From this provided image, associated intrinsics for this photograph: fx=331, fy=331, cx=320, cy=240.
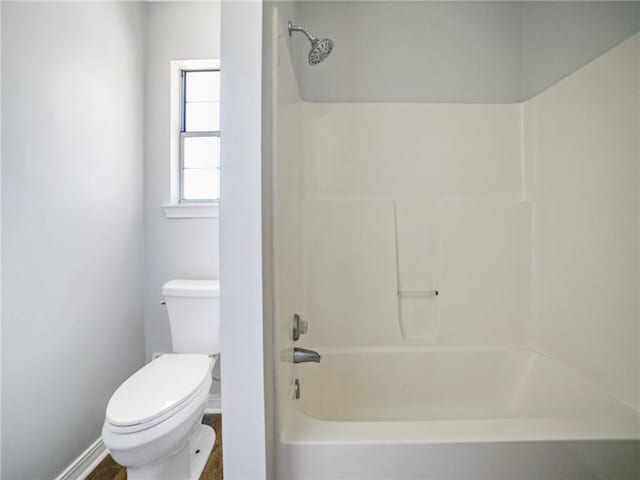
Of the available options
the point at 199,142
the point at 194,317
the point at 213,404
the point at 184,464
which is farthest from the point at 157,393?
the point at 199,142

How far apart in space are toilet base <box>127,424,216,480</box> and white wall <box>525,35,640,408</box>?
5.57ft

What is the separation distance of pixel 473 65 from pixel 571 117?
1.91 ft

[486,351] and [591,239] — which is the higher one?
[591,239]

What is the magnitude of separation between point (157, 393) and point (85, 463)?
2.18ft

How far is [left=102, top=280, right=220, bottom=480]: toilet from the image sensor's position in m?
1.15

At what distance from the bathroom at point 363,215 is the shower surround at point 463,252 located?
0.01 metres

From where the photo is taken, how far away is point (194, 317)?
5.83 feet

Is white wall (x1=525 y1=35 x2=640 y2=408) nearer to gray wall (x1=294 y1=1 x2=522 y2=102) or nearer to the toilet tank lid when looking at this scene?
gray wall (x1=294 y1=1 x2=522 y2=102)

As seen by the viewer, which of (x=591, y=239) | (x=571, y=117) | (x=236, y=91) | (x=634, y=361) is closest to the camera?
(x=236, y=91)

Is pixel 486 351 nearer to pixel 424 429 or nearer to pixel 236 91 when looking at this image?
pixel 424 429

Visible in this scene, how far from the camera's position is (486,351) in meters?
1.63

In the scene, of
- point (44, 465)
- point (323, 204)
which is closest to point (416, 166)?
point (323, 204)

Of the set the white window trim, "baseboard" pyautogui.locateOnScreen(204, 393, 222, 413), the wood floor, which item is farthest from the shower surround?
"baseboard" pyautogui.locateOnScreen(204, 393, 222, 413)

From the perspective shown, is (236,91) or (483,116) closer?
(236,91)
